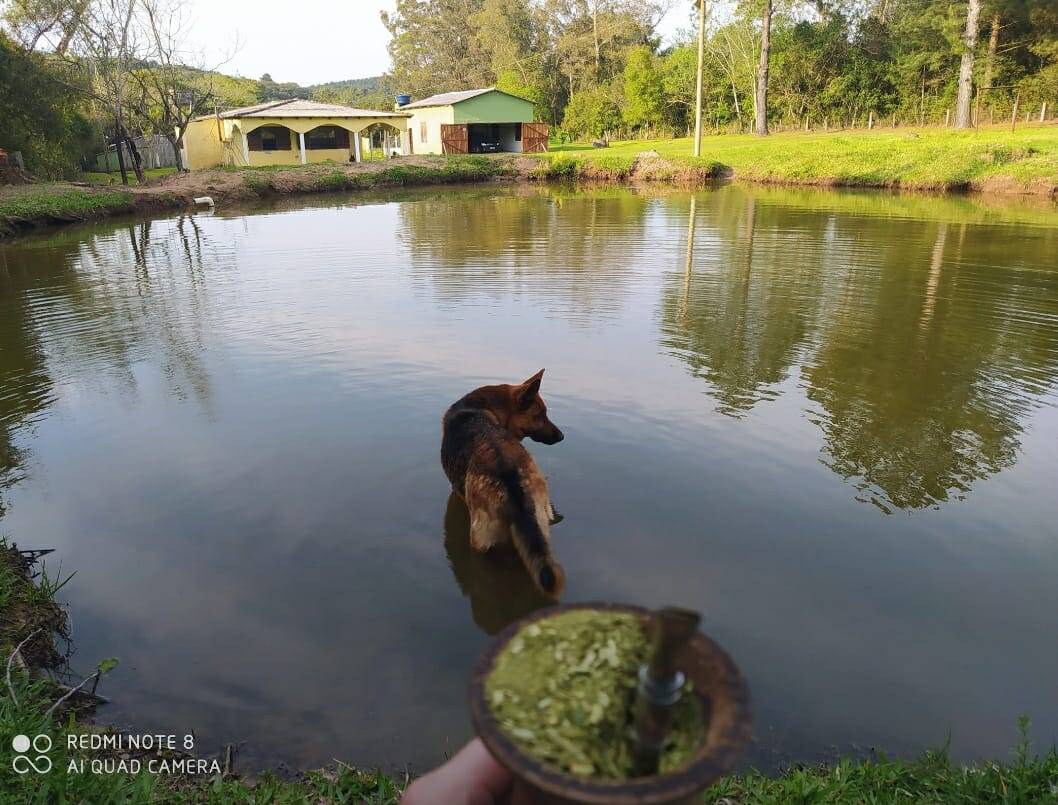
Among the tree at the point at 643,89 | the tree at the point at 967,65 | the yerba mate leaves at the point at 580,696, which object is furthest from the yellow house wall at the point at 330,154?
the yerba mate leaves at the point at 580,696

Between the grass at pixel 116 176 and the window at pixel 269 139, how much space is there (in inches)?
197

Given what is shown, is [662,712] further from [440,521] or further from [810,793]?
[440,521]

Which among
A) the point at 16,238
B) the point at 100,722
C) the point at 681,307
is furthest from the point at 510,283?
the point at 16,238

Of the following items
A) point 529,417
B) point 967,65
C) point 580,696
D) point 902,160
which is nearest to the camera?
point 580,696

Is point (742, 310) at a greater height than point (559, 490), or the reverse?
point (742, 310)

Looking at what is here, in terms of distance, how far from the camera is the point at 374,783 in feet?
10.7

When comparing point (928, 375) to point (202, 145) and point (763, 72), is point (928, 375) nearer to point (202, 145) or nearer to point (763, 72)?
point (763, 72)

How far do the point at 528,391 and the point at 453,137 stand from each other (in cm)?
4809

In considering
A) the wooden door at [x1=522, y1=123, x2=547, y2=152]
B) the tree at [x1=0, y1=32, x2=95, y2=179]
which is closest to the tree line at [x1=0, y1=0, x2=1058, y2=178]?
the tree at [x1=0, y1=32, x2=95, y2=179]

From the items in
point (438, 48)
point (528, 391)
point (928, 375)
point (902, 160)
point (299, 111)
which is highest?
point (438, 48)

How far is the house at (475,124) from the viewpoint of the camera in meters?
49.8

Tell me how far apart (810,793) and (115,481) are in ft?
18.7

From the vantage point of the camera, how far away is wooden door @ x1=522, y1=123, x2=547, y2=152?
52156 mm

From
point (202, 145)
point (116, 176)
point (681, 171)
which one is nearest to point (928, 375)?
point (681, 171)
